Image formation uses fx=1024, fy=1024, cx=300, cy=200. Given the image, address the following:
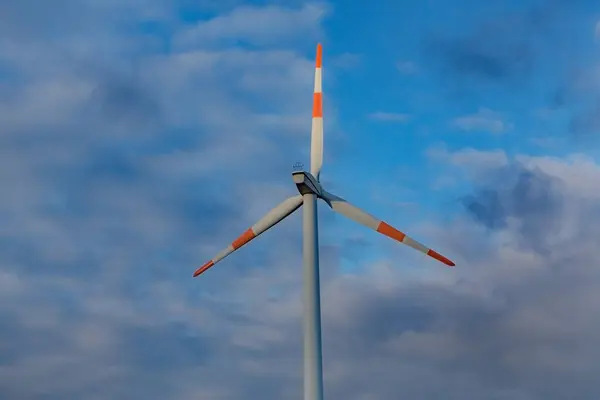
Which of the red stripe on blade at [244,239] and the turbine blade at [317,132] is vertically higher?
the turbine blade at [317,132]

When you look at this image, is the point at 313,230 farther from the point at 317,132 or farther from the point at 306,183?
the point at 317,132

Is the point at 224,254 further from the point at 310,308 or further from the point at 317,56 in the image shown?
the point at 317,56

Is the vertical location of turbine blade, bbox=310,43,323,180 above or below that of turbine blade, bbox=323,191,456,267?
above

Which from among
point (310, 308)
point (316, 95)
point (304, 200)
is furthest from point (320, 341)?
point (316, 95)

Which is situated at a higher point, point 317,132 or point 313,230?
point 317,132

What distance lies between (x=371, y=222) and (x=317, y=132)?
10801 mm

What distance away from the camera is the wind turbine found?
8488 cm

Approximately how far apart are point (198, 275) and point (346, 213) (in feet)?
54.9

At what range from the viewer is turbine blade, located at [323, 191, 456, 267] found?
90.5 metres

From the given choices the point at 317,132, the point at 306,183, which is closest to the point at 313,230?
the point at 306,183

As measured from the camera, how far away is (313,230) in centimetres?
8838

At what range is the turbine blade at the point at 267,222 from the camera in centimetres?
9204

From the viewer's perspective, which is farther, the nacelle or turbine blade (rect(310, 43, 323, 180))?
turbine blade (rect(310, 43, 323, 180))

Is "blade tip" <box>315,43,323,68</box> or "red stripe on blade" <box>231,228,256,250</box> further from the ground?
"blade tip" <box>315,43,323,68</box>
